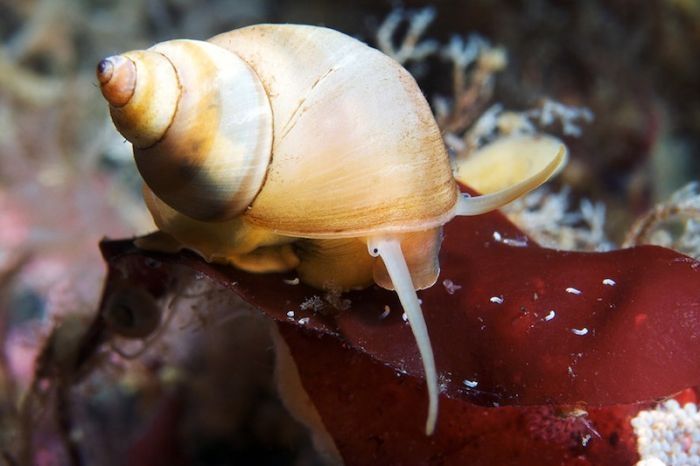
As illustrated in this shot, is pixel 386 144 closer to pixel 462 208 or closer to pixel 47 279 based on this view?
pixel 462 208

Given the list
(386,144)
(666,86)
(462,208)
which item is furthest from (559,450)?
(666,86)

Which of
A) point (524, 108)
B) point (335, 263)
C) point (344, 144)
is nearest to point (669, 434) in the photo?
point (335, 263)

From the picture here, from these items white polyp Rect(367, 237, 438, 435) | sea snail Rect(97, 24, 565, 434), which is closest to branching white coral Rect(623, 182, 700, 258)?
sea snail Rect(97, 24, 565, 434)

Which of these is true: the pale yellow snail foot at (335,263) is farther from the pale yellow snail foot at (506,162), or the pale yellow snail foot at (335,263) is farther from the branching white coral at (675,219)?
the branching white coral at (675,219)

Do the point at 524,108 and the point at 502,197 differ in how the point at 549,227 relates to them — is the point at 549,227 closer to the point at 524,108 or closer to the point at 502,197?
the point at 502,197

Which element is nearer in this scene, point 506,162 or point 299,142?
point 299,142

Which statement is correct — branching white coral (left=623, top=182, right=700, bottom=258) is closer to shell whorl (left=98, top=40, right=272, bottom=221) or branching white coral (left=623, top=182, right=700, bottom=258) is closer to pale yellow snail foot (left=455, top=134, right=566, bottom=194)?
pale yellow snail foot (left=455, top=134, right=566, bottom=194)
